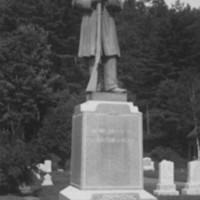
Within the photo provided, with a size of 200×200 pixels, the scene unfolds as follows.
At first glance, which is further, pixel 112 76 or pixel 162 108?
pixel 162 108

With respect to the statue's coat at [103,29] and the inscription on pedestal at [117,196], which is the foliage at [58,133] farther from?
the inscription on pedestal at [117,196]

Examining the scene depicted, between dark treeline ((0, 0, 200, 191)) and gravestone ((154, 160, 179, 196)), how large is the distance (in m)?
14.0

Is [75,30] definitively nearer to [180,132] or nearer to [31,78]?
[31,78]

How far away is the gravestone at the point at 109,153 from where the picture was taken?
7535 millimetres

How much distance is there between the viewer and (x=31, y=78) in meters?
37.6

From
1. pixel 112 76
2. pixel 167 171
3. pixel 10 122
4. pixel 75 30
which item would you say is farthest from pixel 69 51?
pixel 112 76

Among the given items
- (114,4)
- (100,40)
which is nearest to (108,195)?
(100,40)

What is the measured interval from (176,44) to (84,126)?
41531 mm

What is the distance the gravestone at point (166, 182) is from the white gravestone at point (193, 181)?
0.47m

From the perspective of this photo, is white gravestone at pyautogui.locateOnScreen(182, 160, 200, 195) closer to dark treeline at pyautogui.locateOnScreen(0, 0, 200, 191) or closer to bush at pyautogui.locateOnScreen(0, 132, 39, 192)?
bush at pyautogui.locateOnScreen(0, 132, 39, 192)

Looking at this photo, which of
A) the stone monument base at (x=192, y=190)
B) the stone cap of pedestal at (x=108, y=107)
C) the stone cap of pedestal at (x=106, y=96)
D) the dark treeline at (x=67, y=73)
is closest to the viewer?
the stone cap of pedestal at (x=108, y=107)

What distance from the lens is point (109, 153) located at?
7664 mm

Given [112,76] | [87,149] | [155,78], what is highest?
[155,78]

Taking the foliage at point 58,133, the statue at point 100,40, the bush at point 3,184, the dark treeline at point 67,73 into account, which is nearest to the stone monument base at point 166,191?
the bush at point 3,184
